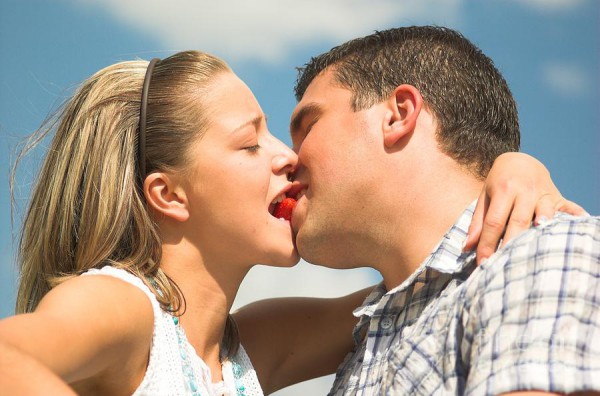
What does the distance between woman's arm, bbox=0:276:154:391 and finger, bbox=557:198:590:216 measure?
165 cm

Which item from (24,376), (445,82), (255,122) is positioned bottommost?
(24,376)

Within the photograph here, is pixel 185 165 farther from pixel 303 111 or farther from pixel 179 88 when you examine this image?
pixel 303 111

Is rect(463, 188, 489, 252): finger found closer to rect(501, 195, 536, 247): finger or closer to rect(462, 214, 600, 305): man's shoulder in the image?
rect(501, 195, 536, 247): finger

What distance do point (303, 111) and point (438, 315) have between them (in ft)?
5.40

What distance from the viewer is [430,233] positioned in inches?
146

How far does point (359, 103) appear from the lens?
420 cm

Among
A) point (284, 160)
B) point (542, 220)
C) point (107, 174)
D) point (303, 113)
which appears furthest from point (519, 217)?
point (107, 174)

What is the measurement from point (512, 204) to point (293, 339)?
5.50 ft

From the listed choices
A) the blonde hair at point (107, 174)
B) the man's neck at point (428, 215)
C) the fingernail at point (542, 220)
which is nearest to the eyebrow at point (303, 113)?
the blonde hair at point (107, 174)

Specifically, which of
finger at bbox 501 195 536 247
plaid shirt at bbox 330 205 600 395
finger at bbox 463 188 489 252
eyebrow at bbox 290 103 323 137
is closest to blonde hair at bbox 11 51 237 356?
eyebrow at bbox 290 103 323 137

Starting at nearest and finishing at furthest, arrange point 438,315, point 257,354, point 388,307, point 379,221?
point 438,315
point 388,307
point 379,221
point 257,354

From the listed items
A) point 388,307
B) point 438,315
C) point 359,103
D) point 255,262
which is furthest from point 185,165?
point 438,315

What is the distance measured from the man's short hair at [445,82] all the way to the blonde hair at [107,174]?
2.45 feet

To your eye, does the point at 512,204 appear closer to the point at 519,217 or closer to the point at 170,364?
the point at 519,217
